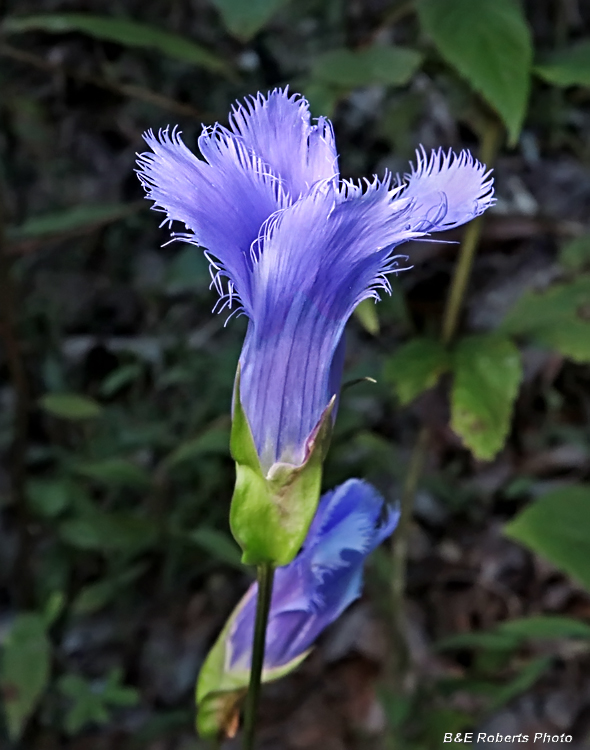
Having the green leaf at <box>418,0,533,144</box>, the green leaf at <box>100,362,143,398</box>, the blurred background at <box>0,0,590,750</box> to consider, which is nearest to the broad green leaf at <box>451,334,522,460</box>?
the blurred background at <box>0,0,590,750</box>

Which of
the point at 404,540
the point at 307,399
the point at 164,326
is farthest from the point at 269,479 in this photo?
the point at 164,326

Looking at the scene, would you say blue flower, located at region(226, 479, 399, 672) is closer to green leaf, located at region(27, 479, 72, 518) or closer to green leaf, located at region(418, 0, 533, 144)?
green leaf, located at region(418, 0, 533, 144)

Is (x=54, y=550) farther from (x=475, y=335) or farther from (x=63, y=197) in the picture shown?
(x=63, y=197)

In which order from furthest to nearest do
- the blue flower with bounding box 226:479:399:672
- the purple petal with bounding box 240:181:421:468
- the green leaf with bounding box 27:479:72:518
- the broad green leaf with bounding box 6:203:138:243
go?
1. the green leaf with bounding box 27:479:72:518
2. the broad green leaf with bounding box 6:203:138:243
3. the blue flower with bounding box 226:479:399:672
4. the purple petal with bounding box 240:181:421:468

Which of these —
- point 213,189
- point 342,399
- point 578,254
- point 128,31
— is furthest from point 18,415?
point 578,254

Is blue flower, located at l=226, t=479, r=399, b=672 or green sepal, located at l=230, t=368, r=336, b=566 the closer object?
green sepal, located at l=230, t=368, r=336, b=566
